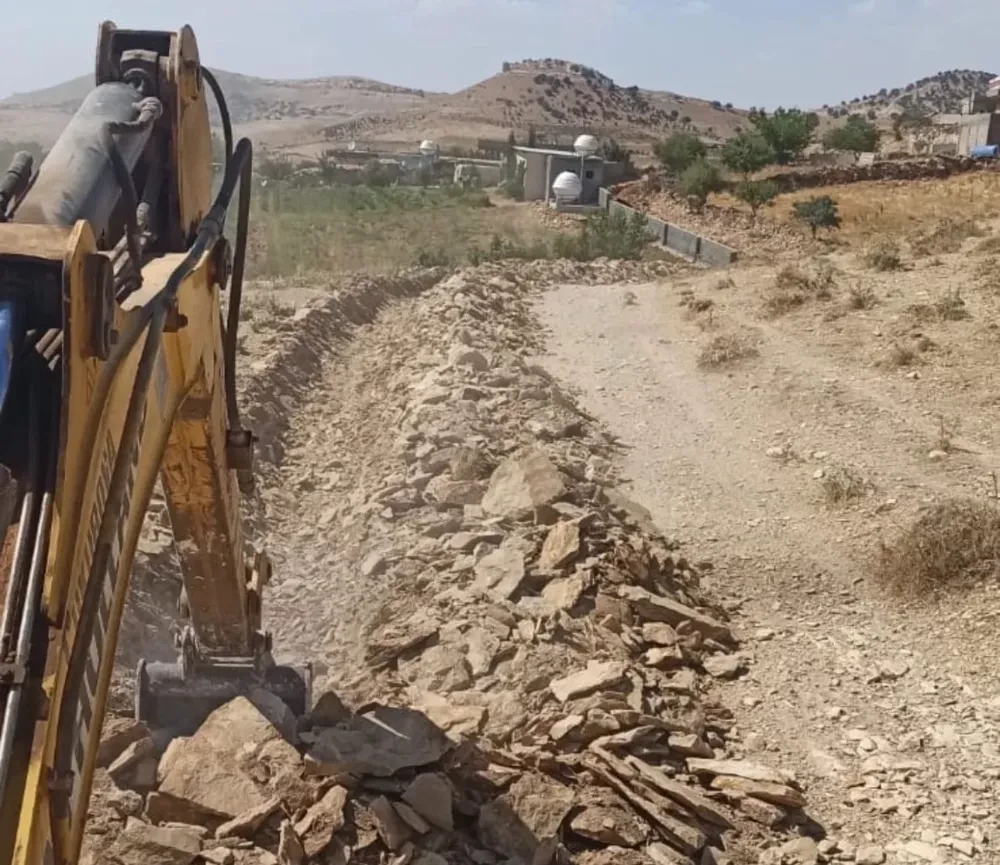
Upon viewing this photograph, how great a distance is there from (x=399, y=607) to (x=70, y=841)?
481 centimetres

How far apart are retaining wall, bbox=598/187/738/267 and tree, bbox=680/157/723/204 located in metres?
3.16

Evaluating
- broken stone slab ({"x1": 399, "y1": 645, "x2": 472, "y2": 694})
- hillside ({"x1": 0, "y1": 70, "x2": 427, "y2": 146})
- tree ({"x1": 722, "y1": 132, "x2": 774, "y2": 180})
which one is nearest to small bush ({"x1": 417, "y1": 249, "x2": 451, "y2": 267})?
tree ({"x1": 722, "y1": 132, "x2": 774, "y2": 180})

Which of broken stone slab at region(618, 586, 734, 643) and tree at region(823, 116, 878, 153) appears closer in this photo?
broken stone slab at region(618, 586, 734, 643)

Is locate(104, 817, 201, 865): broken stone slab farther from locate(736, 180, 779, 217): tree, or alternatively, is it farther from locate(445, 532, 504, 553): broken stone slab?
locate(736, 180, 779, 217): tree

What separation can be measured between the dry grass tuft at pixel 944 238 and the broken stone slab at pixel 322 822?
18935 millimetres

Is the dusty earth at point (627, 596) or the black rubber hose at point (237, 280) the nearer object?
the black rubber hose at point (237, 280)

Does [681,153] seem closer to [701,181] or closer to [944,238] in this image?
[701,181]

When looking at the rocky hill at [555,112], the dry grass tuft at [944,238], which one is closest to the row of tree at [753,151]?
the dry grass tuft at [944,238]

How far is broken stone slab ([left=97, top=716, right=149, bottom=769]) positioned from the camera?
4.52 meters

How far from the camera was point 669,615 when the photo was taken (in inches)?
270

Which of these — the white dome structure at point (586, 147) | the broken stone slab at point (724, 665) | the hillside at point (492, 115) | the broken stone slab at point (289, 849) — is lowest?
the broken stone slab at point (724, 665)

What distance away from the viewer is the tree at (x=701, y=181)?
35.5 meters

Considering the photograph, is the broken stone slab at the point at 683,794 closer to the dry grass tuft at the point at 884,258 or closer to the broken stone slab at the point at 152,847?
the broken stone slab at the point at 152,847

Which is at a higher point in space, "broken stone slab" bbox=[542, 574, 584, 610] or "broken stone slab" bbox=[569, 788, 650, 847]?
"broken stone slab" bbox=[542, 574, 584, 610]
